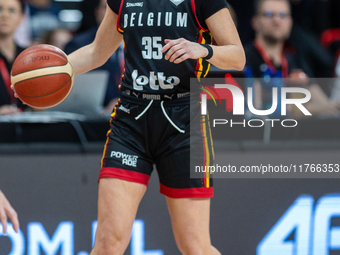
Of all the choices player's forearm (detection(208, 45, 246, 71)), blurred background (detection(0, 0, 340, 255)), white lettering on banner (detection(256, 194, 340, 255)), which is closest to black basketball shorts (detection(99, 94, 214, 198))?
player's forearm (detection(208, 45, 246, 71))

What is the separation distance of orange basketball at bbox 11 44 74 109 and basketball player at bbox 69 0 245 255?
0.35 meters

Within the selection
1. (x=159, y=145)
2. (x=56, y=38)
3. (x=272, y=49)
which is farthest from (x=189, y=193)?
(x=56, y=38)

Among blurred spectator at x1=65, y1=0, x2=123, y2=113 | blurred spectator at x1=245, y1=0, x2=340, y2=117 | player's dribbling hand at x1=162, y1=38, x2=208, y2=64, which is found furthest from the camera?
blurred spectator at x1=65, y1=0, x2=123, y2=113

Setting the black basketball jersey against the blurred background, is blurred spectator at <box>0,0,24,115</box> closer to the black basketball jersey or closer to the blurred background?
the blurred background

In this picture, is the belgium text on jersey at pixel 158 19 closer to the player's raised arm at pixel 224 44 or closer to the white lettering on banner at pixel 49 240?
the player's raised arm at pixel 224 44

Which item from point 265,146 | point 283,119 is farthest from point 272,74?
point 265,146

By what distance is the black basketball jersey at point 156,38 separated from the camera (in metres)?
2.37

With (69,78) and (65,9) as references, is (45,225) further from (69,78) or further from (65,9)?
(65,9)

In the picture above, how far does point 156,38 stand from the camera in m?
2.39

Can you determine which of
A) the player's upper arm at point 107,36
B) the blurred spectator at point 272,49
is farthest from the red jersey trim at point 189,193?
the blurred spectator at point 272,49

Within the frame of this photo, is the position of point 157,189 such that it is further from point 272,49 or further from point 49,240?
point 272,49

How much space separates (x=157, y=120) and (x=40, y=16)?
6314 millimetres

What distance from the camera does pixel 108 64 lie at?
16.2 ft

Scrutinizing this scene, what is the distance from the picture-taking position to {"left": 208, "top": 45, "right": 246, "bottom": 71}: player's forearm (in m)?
2.23
